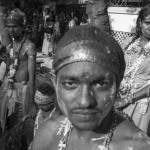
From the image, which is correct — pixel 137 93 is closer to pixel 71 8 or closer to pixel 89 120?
pixel 89 120

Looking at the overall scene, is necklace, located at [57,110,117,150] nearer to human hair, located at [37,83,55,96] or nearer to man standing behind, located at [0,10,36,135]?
human hair, located at [37,83,55,96]

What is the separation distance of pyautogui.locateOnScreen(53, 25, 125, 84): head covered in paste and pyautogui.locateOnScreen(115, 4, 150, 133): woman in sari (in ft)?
6.96

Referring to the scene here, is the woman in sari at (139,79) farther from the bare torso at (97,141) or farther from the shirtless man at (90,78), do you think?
the shirtless man at (90,78)

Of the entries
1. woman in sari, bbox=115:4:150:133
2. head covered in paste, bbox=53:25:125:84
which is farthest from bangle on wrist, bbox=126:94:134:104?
head covered in paste, bbox=53:25:125:84

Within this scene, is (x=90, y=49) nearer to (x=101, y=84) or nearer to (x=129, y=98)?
(x=101, y=84)

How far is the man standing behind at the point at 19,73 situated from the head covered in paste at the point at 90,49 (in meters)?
2.79

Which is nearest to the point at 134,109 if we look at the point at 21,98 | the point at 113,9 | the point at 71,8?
the point at 21,98

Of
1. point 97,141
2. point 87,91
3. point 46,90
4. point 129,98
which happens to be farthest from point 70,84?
point 129,98

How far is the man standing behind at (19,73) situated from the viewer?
429 cm

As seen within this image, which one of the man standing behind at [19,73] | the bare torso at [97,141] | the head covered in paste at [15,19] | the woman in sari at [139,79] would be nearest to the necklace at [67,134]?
the bare torso at [97,141]

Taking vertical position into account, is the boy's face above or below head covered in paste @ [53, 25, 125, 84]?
below

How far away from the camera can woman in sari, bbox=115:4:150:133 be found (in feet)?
11.9

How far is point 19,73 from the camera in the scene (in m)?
4.39

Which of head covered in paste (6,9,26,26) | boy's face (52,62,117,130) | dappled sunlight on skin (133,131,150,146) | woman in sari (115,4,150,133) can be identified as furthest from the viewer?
head covered in paste (6,9,26,26)
